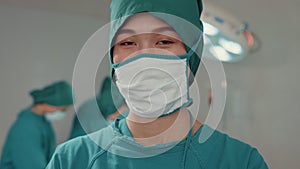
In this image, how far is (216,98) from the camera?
114 centimetres

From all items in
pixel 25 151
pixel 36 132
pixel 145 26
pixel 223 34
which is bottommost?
pixel 25 151

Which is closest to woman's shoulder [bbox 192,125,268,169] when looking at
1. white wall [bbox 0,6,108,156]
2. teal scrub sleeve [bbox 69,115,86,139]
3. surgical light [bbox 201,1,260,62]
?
surgical light [bbox 201,1,260,62]

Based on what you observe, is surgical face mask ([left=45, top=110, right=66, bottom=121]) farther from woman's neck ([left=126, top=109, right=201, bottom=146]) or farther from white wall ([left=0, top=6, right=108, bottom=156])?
woman's neck ([left=126, top=109, right=201, bottom=146])

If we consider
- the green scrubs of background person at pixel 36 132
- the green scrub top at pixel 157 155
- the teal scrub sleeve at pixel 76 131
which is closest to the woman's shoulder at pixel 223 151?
the green scrub top at pixel 157 155

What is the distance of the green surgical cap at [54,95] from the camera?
269cm

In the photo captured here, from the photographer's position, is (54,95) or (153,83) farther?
(54,95)

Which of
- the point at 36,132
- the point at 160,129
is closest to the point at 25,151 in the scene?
the point at 36,132

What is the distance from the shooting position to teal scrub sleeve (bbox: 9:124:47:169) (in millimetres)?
2219

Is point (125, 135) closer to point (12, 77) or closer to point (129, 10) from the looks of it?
point (129, 10)

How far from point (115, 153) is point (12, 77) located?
2.43 m

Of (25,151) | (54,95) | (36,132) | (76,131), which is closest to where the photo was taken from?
(25,151)

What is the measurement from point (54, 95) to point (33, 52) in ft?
1.95

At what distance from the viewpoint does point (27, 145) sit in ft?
7.40

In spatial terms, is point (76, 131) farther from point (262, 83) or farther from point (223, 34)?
point (223, 34)
